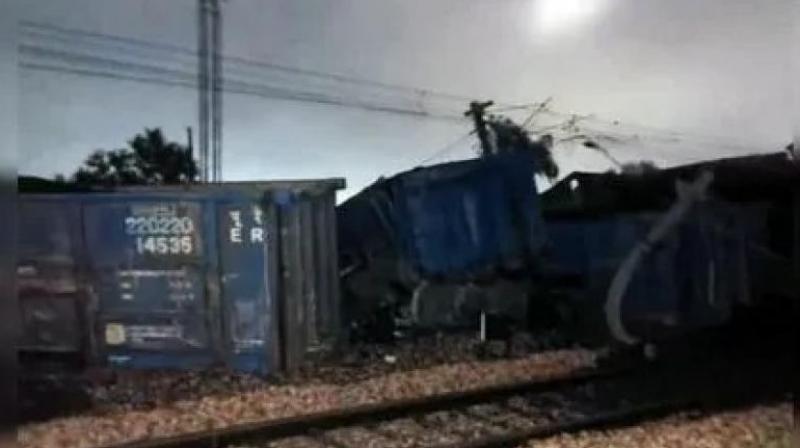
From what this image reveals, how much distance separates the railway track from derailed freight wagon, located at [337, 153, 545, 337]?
66cm

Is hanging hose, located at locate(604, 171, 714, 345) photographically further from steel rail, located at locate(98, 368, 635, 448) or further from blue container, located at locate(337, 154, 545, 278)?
steel rail, located at locate(98, 368, 635, 448)

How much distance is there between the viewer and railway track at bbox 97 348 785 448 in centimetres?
287

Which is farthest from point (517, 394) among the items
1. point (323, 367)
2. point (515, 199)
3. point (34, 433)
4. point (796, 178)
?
point (796, 178)

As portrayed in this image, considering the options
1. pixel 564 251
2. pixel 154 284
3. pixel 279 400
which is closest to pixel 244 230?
pixel 154 284

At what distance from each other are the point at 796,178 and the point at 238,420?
2.22m

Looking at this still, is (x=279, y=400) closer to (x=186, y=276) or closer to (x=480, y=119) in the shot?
(x=186, y=276)

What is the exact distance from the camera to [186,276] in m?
3.26

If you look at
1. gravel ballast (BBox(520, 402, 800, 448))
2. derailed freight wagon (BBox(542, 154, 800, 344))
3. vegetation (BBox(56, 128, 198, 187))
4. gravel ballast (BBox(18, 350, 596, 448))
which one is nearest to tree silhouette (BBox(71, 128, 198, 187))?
vegetation (BBox(56, 128, 198, 187))

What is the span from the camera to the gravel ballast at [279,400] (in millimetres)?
2797

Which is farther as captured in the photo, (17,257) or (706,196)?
(706,196)

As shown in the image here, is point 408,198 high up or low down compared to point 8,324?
up

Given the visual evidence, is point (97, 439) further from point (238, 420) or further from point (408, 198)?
point (408, 198)

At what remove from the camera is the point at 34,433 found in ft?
7.82

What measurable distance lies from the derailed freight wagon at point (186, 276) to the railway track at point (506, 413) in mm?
490
